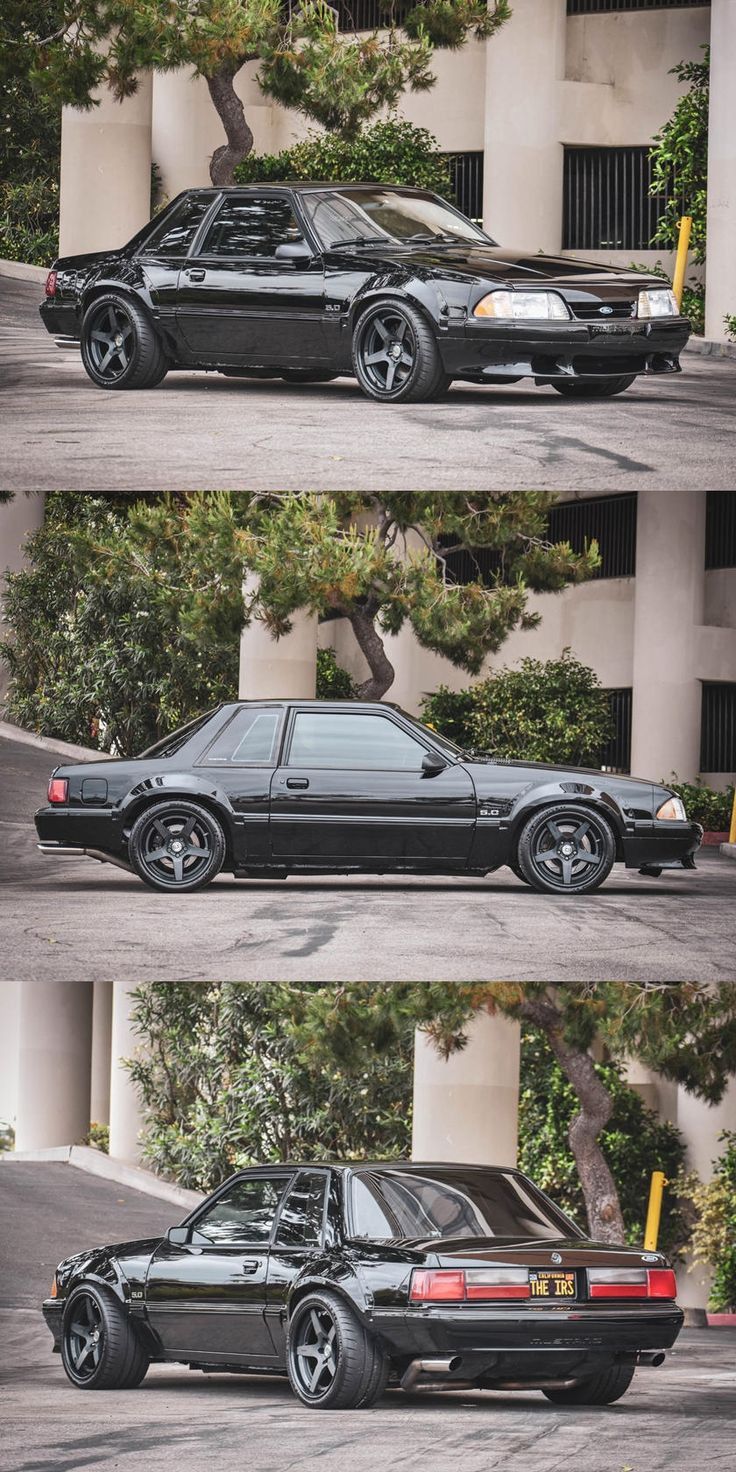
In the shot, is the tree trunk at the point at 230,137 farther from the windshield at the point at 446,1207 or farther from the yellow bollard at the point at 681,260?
the windshield at the point at 446,1207

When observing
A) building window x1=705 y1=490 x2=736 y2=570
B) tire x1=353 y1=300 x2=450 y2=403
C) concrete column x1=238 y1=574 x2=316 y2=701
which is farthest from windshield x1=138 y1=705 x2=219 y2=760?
building window x1=705 y1=490 x2=736 y2=570

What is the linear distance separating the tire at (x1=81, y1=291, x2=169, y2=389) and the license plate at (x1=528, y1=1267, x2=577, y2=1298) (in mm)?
5346

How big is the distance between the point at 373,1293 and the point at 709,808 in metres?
7.10

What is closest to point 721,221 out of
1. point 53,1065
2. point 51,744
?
point 51,744

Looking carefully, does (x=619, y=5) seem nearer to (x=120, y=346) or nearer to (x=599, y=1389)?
(x=120, y=346)

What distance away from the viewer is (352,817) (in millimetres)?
10906

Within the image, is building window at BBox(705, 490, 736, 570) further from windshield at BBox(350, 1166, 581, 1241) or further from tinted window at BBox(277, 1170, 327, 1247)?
tinted window at BBox(277, 1170, 327, 1247)

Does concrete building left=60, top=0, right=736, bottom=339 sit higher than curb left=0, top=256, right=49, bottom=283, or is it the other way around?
concrete building left=60, top=0, right=736, bottom=339

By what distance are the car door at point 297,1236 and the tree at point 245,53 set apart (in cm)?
686

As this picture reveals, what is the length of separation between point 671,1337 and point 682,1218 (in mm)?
9845

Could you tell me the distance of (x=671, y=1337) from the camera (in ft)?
30.1

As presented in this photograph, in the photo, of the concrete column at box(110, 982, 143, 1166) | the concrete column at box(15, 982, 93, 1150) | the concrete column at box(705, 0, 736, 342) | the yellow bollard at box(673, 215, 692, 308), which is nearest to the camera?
the concrete column at box(705, 0, 736, 342)

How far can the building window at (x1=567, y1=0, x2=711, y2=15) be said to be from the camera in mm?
17500

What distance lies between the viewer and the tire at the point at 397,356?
33.9 feet
